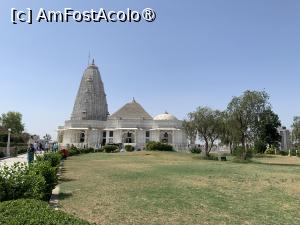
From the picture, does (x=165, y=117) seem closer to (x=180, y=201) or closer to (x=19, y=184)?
(x=180, y=201)

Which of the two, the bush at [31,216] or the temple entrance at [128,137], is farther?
the temple entrance at [128,137]

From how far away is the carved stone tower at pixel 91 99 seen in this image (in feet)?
277

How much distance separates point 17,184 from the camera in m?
8.80

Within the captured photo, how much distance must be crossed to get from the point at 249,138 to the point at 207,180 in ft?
71.3

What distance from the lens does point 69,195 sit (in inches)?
476

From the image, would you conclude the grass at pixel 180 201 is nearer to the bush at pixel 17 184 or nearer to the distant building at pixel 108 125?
the bush at pixel 17 184

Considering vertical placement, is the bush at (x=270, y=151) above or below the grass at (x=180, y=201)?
above

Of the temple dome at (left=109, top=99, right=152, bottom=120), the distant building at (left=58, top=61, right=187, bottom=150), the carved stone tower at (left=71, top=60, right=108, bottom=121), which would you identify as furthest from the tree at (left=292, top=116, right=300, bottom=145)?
the carved stone tower at (left=71, top=60, right=108, bottom=121)

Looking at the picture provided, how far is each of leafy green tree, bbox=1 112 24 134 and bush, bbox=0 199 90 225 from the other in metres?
85.2

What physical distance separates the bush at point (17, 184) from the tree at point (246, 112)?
96.1ft

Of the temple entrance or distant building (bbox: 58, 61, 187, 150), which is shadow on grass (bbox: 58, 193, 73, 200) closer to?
distant building (bbox: 58, 61, 187, 150)

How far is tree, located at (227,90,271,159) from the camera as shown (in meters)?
35.7

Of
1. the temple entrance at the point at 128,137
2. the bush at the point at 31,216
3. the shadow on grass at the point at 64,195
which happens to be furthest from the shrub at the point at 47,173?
the temple entrance at the point at 128,137

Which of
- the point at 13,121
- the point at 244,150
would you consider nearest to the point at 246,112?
the point at 244,150
